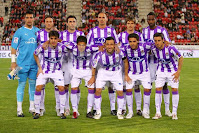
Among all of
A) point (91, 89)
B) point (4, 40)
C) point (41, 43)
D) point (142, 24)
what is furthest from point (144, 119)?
point (142, 24)

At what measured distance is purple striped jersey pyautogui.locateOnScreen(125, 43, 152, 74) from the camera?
8.05 metres

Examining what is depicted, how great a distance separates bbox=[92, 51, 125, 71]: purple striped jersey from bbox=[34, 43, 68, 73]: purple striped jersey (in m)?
0.67

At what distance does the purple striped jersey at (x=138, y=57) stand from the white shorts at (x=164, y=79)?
11.8 inches

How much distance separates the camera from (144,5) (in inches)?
1373

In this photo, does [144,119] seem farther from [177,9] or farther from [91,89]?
[177,9]

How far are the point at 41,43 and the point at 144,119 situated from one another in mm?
2640

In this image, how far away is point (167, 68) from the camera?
8086mm

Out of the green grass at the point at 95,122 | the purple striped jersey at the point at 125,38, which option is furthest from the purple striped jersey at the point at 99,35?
the green grass at the point at 95,122

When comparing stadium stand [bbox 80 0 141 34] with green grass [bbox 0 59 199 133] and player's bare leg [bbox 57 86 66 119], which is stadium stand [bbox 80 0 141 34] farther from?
player's bare leg [bbox 57 86 66 119]

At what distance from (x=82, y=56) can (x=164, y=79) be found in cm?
173

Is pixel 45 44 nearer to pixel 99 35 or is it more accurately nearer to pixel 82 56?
pixel 82 56

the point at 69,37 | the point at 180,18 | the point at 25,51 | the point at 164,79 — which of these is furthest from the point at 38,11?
the point at 164,79

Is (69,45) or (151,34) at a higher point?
(151,34)

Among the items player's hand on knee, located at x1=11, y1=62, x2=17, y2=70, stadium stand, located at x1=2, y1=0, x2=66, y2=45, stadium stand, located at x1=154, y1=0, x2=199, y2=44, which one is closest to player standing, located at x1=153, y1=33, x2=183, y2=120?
player's hand on knee, located at x1=11, y1=62, x2=17, y2=70
